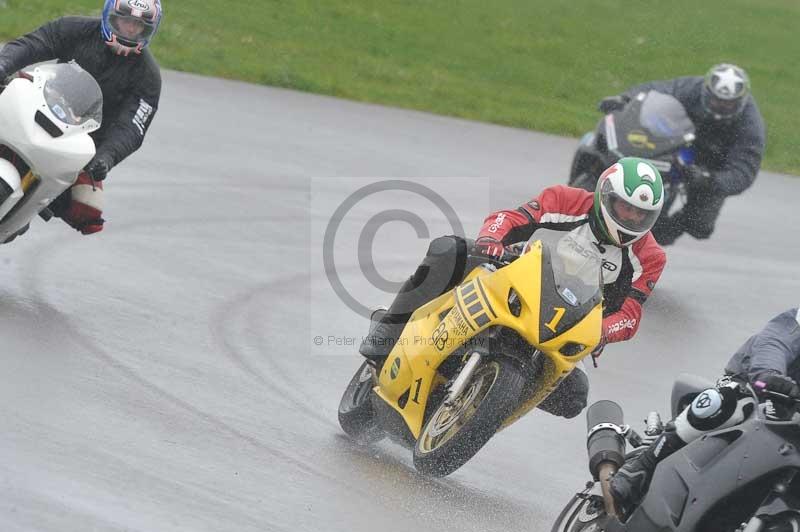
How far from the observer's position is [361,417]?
7.60 meters

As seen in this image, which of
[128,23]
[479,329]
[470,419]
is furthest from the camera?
[128,23]

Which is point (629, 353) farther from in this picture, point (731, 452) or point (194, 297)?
point (731, 452)

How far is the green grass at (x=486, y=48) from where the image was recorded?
776 inches

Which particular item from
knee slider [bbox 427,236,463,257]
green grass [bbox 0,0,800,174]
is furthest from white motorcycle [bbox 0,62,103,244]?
green grass [bbox 0,0,800,174]

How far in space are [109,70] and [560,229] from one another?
3424mm

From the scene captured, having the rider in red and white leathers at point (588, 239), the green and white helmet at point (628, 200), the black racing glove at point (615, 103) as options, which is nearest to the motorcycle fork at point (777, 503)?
the rider in red and white leathers at point (588, 239)

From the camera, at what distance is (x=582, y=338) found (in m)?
6.70

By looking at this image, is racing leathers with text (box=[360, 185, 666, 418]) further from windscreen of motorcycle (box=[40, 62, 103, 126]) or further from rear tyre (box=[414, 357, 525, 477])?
windscreen of motorcycle (box=[40, 62, 103, 126])

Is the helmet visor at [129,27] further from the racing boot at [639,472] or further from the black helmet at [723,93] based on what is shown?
the black helmet at [723,93]

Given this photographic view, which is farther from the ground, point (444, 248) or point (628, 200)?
point (628, 200)

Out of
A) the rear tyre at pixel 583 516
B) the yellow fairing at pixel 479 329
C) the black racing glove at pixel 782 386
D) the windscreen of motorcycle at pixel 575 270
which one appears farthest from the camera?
the windscreen of motorcycle at pixel 575 270

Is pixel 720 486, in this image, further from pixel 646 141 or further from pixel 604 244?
pixel 646 141

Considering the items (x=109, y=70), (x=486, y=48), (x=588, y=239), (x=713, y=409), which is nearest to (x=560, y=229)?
(x=588, y=239)

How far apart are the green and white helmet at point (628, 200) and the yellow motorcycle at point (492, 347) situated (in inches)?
10.1
